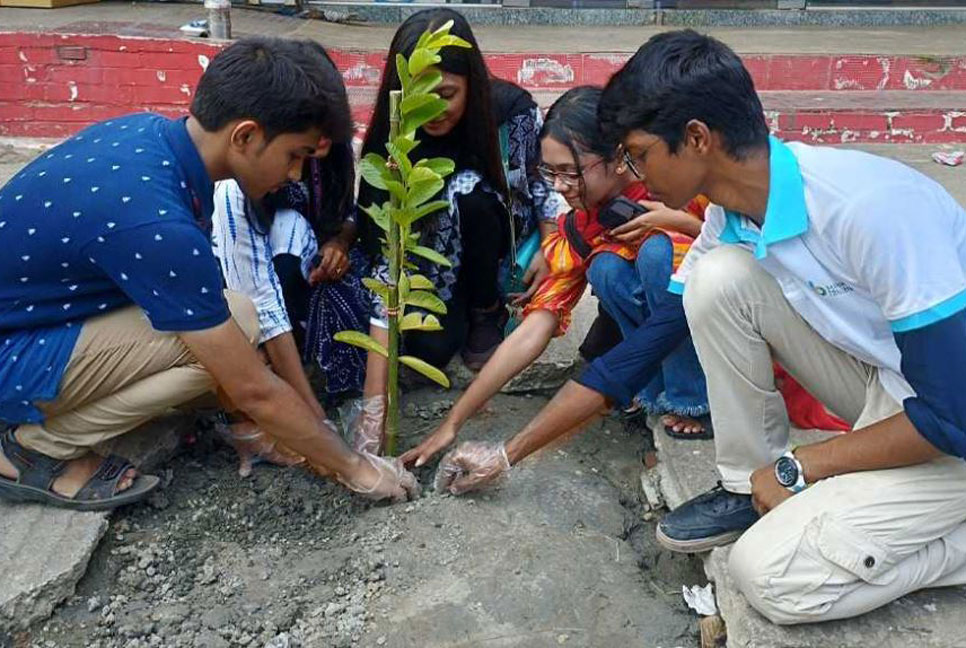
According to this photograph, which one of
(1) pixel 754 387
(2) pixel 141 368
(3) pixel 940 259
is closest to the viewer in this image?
(3) pixel 940 259

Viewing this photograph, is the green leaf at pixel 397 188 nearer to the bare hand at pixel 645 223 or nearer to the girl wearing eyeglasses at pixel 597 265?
the girl wearing eyeglasses at pixel 597 265

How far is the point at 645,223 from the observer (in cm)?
250

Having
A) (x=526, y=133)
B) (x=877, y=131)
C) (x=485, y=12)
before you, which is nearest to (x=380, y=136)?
(x=526, y=133)

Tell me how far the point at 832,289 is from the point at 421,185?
2.92 ft

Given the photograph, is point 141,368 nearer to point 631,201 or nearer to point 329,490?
point 329,490

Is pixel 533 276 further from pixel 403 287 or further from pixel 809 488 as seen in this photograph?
pixel 809 488

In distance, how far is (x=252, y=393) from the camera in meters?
2.11

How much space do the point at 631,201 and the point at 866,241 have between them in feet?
3.14

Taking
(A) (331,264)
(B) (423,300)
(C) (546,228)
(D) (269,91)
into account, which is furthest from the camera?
(C) (546,228)

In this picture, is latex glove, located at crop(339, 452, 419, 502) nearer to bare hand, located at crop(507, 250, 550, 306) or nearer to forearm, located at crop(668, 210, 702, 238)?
bare hand, located at crop(507, 250, 550, 306)

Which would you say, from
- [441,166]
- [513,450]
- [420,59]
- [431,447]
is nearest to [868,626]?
[513,450]

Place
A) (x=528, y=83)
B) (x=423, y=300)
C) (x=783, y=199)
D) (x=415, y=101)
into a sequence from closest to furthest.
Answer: (x=783, y=199), (x=415, y=101), (x=423, y=300), (x=528, y=83)

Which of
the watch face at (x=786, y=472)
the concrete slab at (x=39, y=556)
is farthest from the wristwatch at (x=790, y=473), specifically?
the concrete slab at (x=39, y=556)

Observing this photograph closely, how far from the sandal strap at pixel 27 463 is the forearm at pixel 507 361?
36.2 inches
